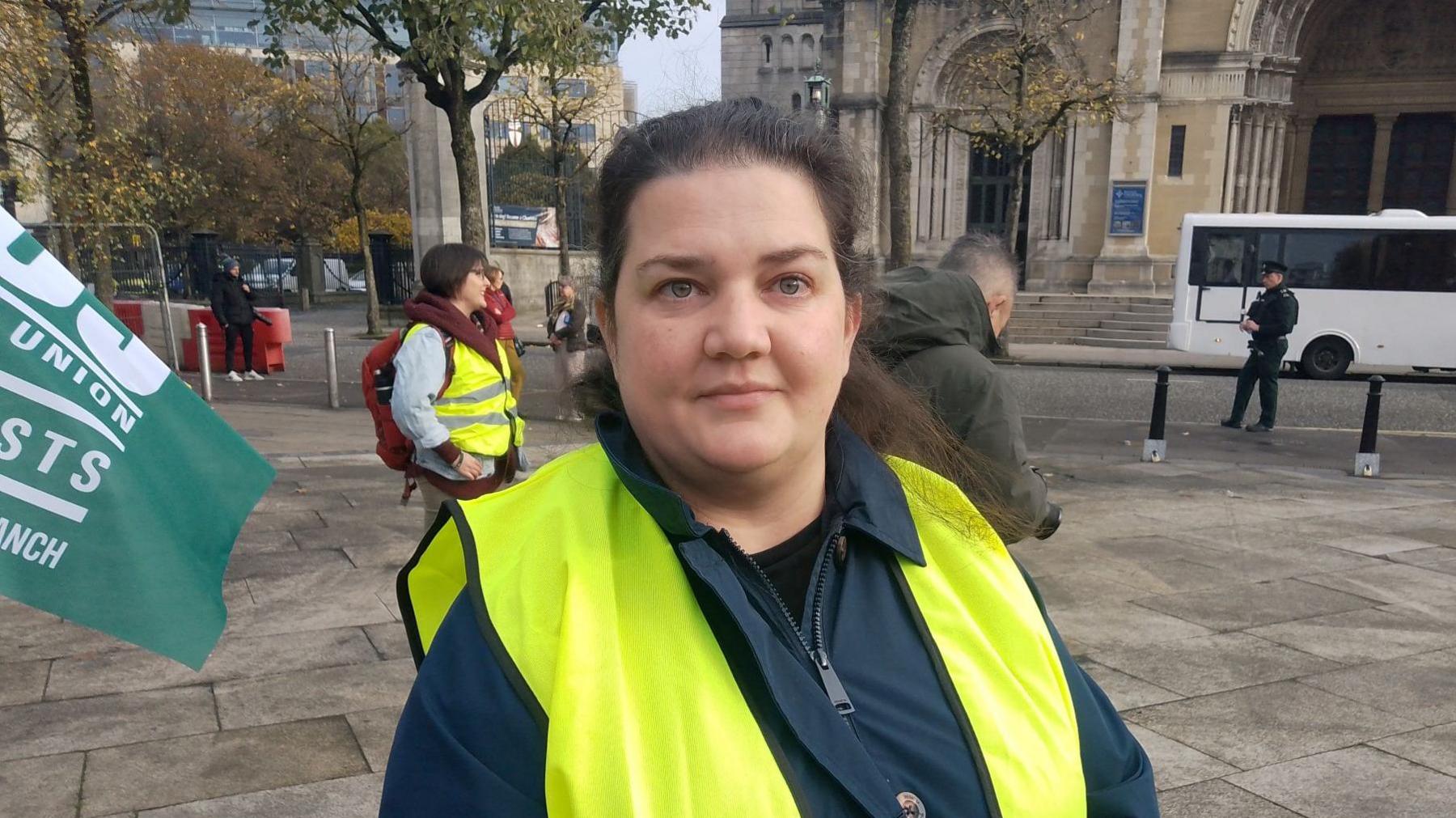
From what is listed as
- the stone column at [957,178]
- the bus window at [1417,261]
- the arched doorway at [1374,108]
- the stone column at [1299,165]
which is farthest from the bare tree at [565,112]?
the stone column at [1299,165]

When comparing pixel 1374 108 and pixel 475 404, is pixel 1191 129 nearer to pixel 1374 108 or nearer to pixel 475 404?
pixel 1374 108

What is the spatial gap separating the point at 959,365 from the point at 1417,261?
18428mm

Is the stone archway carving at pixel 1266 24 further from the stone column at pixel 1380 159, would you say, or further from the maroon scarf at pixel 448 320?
the maroon scarf at pixel 448 320

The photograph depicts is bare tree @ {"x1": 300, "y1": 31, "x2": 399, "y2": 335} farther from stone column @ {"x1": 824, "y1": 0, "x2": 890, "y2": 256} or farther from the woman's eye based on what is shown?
the woman's eye

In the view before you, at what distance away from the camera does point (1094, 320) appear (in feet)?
77.8

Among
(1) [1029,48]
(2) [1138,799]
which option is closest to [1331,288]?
(1) [1029,48]

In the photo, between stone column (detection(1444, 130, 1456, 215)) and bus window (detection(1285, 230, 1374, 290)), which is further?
stone column (detection(1444, 130, 1456, 215))

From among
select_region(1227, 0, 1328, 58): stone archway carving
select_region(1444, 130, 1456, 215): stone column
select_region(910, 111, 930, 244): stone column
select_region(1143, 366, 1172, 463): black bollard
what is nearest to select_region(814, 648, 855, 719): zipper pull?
select_region(1143, 366, 1172, 463): black bollard

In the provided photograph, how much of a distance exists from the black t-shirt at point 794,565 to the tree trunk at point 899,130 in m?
10.2

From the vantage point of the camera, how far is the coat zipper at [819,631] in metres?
1.28

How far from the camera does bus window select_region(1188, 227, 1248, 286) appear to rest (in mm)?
19250

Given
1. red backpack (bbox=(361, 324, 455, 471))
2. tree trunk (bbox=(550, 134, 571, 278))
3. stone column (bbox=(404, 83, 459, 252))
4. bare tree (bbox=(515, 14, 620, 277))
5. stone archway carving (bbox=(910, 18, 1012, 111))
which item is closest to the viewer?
red backpack (bbox=(361, 324, 455, 471))

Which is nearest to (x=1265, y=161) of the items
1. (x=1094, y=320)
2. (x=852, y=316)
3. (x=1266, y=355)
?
(x=1094, y=320)

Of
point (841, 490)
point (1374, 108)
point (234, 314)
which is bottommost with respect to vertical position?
point (234, 314)
